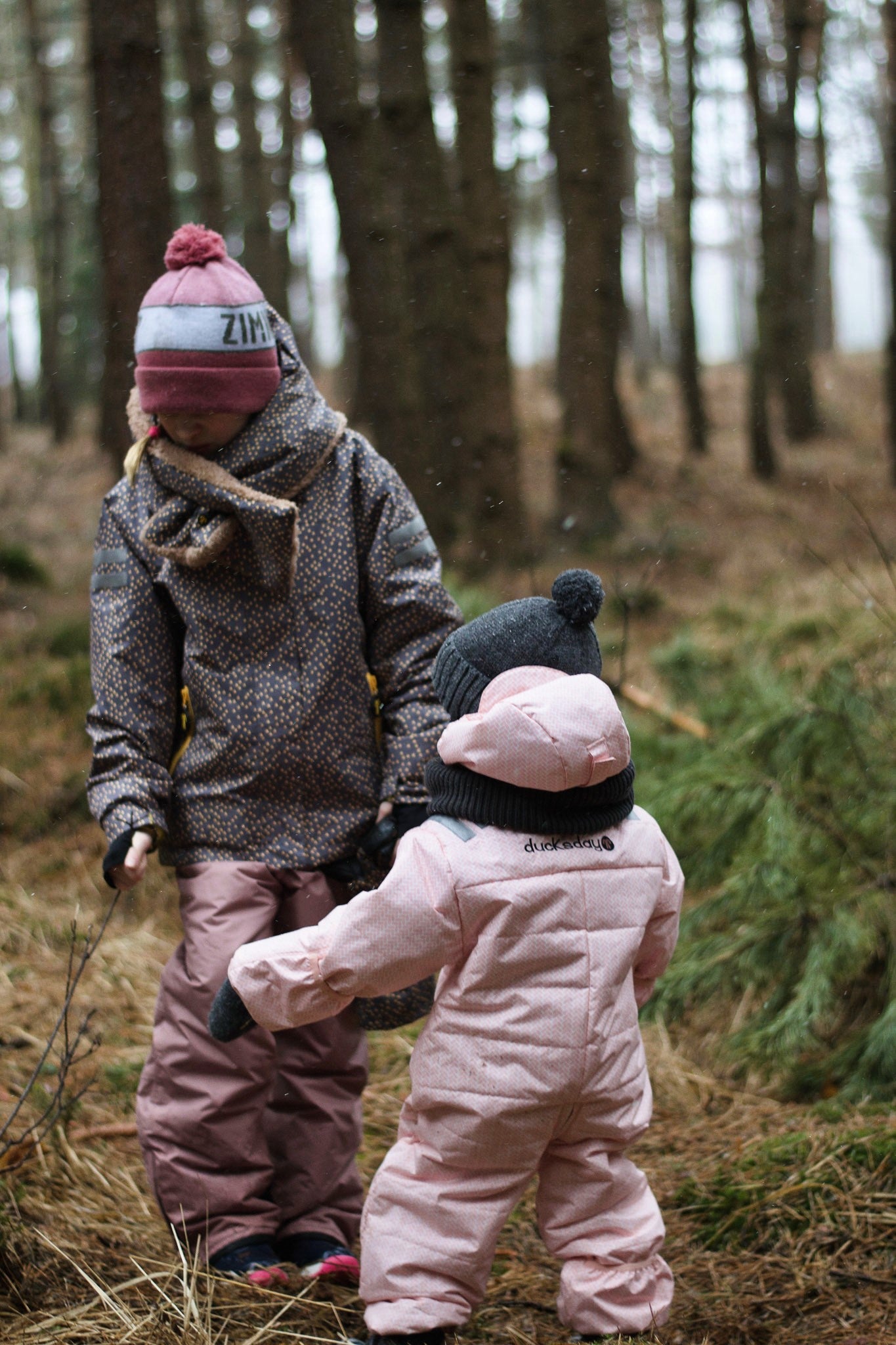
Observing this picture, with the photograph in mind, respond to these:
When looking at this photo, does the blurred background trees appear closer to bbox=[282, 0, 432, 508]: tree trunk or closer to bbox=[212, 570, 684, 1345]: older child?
bbox=[282, 0, 432, 508]: tree trunk

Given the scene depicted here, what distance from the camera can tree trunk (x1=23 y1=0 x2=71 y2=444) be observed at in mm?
17719

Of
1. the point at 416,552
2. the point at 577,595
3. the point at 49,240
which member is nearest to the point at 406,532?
the point at 416,552

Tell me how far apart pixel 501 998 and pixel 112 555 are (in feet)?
4.39

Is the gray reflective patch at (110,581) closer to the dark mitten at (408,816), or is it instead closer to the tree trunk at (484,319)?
the dark mitten at (408,816)

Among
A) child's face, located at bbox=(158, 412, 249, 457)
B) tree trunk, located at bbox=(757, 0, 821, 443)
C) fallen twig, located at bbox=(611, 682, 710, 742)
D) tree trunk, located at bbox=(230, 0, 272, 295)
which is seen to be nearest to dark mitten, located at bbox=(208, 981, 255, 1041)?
child's face, located at bbox=(158, 412, 249, 457)

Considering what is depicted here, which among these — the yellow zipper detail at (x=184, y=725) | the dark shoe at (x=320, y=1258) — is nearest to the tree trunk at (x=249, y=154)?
the yellow zipper detail at (x=184, y=725)

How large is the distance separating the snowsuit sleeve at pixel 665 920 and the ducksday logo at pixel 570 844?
154mm

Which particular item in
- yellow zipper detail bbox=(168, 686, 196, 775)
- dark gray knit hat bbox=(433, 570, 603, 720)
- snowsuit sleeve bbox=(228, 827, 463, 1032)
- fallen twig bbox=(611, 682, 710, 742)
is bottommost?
fallen twig bbox=(611, 682, 710, 742)

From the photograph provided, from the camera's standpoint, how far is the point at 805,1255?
2908mm

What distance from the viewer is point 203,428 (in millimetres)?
2818

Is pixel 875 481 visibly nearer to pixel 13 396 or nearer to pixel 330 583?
pixel 330 583

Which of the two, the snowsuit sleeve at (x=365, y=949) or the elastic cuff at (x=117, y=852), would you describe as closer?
the snowsuit sleeve at (x=365, y=949)

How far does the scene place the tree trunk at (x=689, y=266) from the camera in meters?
15.4

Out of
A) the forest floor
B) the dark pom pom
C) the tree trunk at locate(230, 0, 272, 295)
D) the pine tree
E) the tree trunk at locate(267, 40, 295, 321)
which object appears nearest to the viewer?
the dark pom pom
